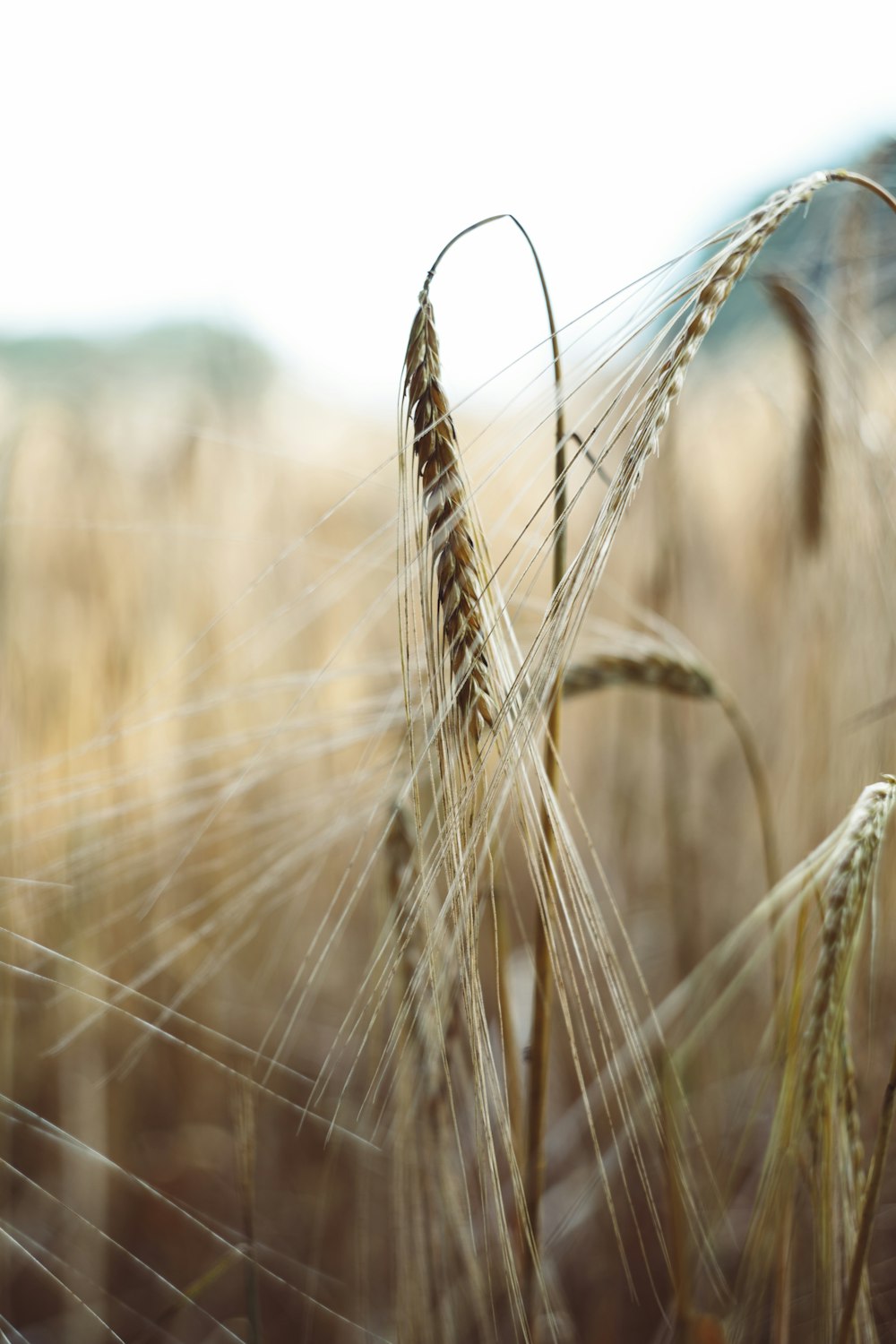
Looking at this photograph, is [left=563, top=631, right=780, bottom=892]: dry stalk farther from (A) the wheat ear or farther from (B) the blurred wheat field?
(A) the wheat ear

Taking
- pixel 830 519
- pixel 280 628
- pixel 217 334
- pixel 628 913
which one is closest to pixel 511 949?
pixel 628 913

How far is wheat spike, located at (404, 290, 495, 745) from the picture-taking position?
35 cm

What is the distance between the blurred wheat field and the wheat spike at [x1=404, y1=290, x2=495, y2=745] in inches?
0.4

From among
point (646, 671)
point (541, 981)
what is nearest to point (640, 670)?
point (646, 671)

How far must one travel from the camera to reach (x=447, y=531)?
1.14ft

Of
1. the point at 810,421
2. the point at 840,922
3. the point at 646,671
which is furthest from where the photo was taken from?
the point at 810,421

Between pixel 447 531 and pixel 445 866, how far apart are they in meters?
0.13

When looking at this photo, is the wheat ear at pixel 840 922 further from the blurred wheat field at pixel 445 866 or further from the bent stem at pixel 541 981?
the bent stem at pixel 541 981

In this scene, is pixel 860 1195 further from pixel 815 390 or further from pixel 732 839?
pixel 732 839

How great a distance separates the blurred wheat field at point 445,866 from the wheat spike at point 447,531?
11 millimetres

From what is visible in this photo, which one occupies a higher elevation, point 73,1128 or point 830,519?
point 830,519

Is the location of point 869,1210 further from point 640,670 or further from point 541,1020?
point 640,670

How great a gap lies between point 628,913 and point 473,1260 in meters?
0.82

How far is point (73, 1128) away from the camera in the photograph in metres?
0.96
